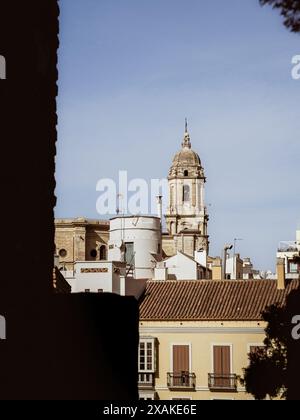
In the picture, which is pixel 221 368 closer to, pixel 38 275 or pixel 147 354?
pixel 147 354

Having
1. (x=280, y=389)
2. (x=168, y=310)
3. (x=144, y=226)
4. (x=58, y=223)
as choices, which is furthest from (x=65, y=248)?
(x=280, y=389)

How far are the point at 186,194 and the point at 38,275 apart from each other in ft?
216

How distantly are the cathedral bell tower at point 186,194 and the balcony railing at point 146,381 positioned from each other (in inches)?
1728

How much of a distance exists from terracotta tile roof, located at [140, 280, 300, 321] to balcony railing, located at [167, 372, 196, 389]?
1.96 metres

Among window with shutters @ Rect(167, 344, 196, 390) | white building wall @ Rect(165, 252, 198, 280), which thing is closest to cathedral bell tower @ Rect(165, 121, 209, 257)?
white building wall @ Rect(165, 252, 198, 280)

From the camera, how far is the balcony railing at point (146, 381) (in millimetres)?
27812

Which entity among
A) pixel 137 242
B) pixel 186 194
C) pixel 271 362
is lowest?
pixel 271 362

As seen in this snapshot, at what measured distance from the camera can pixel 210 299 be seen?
1133 inches

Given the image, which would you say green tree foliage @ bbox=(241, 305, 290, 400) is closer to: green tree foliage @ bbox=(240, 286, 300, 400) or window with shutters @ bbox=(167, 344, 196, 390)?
green tree foliage @ bbox=(240, 286, 300, 400)

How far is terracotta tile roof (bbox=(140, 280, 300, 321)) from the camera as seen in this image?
27750mm

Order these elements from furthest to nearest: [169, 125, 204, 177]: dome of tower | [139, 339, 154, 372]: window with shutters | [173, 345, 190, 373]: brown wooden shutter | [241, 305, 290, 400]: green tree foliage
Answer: [169, 125, 204, 177]: dome of tower < [139, 339, 154, 372]: window with shutters < [173, 345, 190, 373]: brown wooden shutter < [241, 305, 290, 400]: green tree foliage

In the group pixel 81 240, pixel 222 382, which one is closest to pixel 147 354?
pixel 222 382

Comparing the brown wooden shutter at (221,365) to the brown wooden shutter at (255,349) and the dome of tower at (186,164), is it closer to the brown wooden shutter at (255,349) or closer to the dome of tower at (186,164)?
the brown wooden shutter at (255,349)
